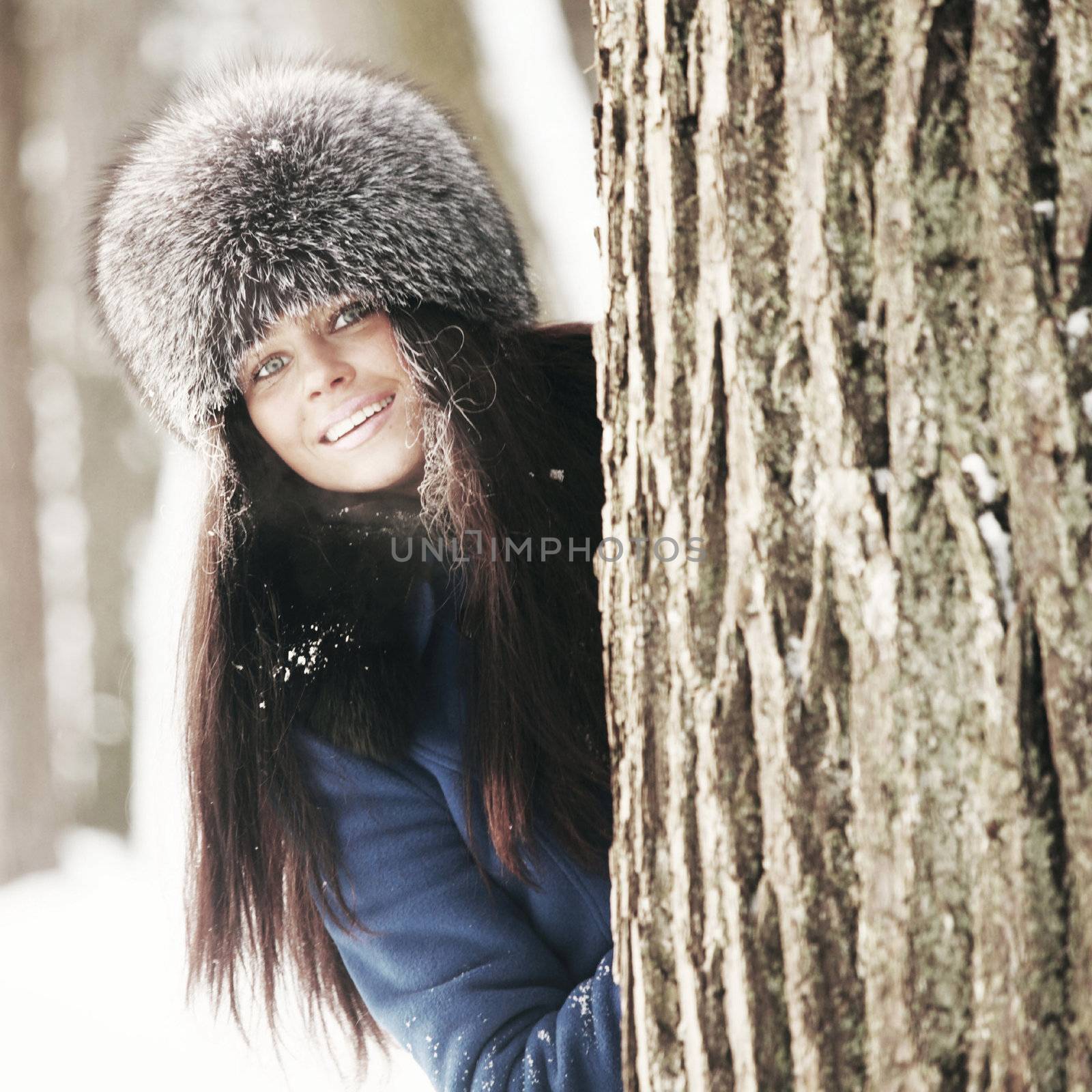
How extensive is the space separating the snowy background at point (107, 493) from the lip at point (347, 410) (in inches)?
50.9

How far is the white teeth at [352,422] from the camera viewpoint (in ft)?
4.74

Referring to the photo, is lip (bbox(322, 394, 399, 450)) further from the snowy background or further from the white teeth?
the snowy background

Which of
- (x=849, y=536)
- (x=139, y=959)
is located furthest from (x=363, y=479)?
(x=139, y=959)

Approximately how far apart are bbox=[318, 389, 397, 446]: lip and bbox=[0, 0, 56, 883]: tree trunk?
7.46 feet

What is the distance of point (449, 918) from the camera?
4.39ft

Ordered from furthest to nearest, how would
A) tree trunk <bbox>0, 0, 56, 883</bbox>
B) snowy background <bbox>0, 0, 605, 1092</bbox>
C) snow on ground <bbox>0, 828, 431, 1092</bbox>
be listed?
1. tree trunk <bbox>0, 0, 56, 883</bbox>
2. snowy background <bbox>0, 0, 605, 1092</bbox>
3. snow on ground <bbox>0, 828, 431, 1092</bbox>

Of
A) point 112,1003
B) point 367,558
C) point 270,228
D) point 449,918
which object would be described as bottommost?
point 112,1003

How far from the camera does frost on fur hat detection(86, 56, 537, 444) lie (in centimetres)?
142

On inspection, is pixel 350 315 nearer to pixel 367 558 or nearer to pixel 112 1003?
pixel 367 558

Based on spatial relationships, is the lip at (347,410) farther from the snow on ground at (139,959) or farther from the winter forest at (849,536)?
the snow on ground at (139,959)

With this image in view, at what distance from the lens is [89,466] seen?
11.0 ft

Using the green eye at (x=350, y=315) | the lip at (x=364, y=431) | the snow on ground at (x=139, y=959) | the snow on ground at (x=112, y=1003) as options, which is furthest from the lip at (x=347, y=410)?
the snow on ground at (x=112, y=1003)

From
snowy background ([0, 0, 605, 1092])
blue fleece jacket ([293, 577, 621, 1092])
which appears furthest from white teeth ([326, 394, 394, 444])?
snowy background ([0, 0, 605, 1092])

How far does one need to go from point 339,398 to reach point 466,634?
15.1 inches
